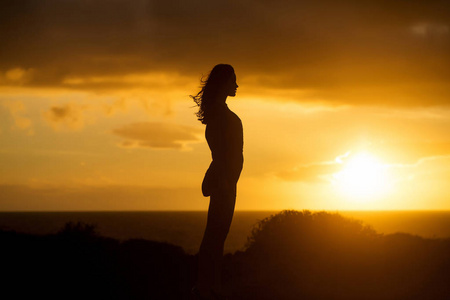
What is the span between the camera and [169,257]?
50.5ft

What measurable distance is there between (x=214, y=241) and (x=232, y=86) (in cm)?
282

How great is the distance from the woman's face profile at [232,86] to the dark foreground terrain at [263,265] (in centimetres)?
446

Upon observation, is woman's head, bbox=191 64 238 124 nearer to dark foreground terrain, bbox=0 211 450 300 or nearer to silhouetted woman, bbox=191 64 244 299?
silhouetted woman, bbox=191 64 244 299

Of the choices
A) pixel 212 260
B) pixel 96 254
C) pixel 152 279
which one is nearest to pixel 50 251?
pixel 96 254

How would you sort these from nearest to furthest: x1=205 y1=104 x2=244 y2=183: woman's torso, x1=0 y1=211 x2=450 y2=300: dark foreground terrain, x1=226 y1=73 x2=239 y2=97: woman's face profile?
x1=205 y1=104 x2=244 y2=183: woman's torso, x1=226 y1=73 x2=239 y2=97: woman's face profile, x1=0 y1=211 x2=450 y2=300: dark foreground terrain

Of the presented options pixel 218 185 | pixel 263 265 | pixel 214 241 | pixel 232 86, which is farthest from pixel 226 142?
pixel 263 265

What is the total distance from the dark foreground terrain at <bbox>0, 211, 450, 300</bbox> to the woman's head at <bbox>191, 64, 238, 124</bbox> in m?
4.34

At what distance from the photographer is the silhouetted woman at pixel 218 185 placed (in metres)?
10.6

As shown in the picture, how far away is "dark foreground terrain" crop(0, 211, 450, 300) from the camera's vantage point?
13078mm

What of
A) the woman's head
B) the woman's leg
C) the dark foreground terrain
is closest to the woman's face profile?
the woman's head

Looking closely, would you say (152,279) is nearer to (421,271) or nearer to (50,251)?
(50,251)

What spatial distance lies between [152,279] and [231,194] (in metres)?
4.42

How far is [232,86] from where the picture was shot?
36.1 feet

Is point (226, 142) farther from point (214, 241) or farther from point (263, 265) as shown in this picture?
point (263, 265)
